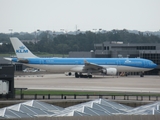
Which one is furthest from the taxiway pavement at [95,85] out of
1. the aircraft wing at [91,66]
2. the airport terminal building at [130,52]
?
the airport terminal building at [130,52]

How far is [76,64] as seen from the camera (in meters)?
85.1

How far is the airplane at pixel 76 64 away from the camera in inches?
3305

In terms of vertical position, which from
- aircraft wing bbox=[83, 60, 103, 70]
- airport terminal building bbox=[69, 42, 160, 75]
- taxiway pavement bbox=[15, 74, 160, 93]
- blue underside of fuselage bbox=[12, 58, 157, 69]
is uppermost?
airport terminal building bbox=[69, 42, 160, 75]

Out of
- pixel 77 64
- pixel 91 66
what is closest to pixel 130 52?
pixel 77 64

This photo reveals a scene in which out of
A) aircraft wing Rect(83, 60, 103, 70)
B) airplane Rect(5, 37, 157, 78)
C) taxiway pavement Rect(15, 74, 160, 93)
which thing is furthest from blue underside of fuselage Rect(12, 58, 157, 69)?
taxiway pavement Rect(15, 74, 160, 93)

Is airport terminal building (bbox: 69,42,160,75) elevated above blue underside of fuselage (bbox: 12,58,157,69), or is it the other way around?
airport terminal building (bbox: 69,42,160,75)

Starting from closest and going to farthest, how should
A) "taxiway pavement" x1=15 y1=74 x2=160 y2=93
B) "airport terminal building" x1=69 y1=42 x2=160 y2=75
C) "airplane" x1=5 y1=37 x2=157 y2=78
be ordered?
1. "taxiway pavement" x1=15 y1=74 x2=160 y2=93
2. "airplane" x1=5 y1=37 x2=157 y2=78
3. "airport terminal building" x1=69 y1=42 x2=160 y2=75

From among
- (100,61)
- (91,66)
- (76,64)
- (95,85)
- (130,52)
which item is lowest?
(95,85)

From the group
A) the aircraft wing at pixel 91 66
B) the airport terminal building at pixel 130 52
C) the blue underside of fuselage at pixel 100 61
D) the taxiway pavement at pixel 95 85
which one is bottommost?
the taxiway pavement at pixel 95 85

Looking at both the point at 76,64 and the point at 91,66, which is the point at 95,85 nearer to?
the point at 91,66

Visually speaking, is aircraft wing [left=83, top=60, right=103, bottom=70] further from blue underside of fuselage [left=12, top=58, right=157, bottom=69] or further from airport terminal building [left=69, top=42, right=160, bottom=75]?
airport terminal building [left=69, top=42, right=160, bottom=75]

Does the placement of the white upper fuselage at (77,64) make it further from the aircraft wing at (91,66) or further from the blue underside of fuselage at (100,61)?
the aircraft wing at (91,66)

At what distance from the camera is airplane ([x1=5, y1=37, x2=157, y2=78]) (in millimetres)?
83938

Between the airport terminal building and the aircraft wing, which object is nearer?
the aircraft wing
